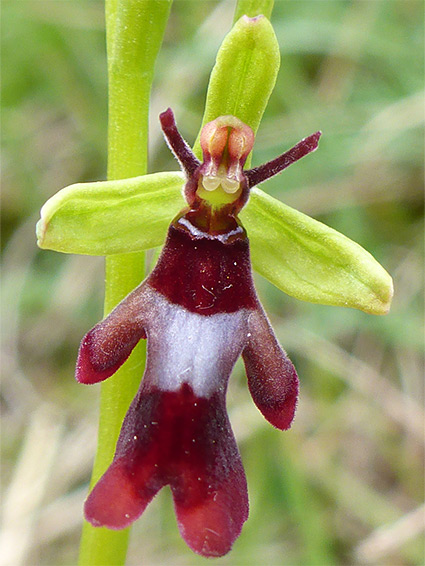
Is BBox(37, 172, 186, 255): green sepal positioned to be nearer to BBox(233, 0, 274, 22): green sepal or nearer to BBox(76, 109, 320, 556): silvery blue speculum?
BBox(76, 109, 320, 556): silvery blue speculum

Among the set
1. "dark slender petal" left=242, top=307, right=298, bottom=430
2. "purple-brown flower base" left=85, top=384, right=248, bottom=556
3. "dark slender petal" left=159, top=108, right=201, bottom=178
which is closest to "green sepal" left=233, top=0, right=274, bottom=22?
"dark slender petal" left=159, top=108, right=201, bottom=178

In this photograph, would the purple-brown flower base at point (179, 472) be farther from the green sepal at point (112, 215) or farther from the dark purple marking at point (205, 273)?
the green sepal at point (112, 215)

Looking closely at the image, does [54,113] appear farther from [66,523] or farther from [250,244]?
[250,244]

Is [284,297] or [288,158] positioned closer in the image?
[288,158]

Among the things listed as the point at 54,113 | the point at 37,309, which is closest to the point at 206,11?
the point at 54,113

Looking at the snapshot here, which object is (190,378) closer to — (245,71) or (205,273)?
(205,273)

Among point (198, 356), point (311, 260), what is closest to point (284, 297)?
point (311, 260)
